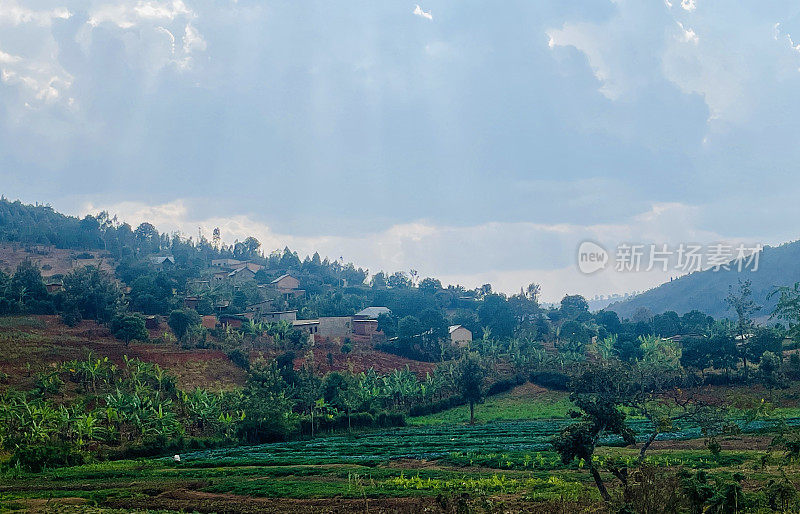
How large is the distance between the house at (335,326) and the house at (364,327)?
26.6 inches

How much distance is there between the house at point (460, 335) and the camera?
8352cm

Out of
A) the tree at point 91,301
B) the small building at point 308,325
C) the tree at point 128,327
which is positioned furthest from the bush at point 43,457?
the small building at point 308,325

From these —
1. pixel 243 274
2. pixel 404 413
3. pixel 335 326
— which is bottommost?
pixel 404 413

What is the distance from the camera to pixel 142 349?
191ft

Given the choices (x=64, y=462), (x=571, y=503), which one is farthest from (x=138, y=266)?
(x=571, y=503)

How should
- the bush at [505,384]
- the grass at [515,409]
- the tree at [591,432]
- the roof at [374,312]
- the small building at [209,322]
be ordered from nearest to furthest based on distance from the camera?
the tree at [591,432], the grass at [515,409], the bush at [505,384], the small building at [209,322], the roof at [374,312]

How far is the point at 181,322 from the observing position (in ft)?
217

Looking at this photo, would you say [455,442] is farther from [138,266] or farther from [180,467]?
[138,266]

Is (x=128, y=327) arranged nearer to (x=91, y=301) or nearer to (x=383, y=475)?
(x=91, y=301)

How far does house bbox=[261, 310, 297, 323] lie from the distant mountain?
101278mm

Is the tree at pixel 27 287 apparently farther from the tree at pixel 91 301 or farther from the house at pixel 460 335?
the house at pixel 460 335

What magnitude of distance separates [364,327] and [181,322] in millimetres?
26944

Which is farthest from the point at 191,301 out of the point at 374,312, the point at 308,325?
the point at 374,312

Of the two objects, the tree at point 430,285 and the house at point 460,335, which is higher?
the tree at point 430,285
